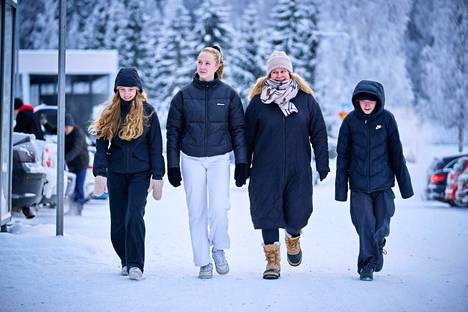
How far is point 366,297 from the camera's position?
7.04m

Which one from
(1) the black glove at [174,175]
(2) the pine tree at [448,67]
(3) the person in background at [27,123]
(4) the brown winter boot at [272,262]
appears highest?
(2) the pine tree at [448,67]

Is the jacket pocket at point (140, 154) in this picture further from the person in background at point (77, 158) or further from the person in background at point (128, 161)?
the person in background at point (77, 158)

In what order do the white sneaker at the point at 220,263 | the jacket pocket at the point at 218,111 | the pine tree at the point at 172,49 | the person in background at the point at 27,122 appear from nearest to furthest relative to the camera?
the jacket pocket at the point at 218,111
the white sneaker at the point at 220,263
the person in background at the point at 27,122
the pine tree at the point at 172,49

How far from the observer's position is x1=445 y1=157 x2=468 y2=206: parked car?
18.6 meters

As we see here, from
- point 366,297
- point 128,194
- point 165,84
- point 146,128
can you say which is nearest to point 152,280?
point 128,194

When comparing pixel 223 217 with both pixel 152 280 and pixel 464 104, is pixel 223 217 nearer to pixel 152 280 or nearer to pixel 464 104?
pixel 152 280

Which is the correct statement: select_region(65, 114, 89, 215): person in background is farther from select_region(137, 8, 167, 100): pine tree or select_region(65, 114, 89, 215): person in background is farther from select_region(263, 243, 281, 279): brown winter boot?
select_region(137, 8, 167, 100): pine tree

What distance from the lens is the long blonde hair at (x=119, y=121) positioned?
26.1 ft

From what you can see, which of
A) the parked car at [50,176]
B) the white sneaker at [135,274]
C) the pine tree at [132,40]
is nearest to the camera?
the white sneaker at [135,274]

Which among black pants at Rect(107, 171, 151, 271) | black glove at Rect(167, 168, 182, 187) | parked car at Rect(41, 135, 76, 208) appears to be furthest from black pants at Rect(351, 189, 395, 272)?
parked car at Rect(41, 135, 76, 208)

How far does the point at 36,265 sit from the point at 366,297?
305cm

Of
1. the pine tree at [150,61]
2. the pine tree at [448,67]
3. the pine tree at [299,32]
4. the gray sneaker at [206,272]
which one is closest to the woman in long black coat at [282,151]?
the gray sneaker at [206,272]

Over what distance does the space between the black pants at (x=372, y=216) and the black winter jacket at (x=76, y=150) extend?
837 cm

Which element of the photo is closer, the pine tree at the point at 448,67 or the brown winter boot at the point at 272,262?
the brown winter boot at the point at 272,262
